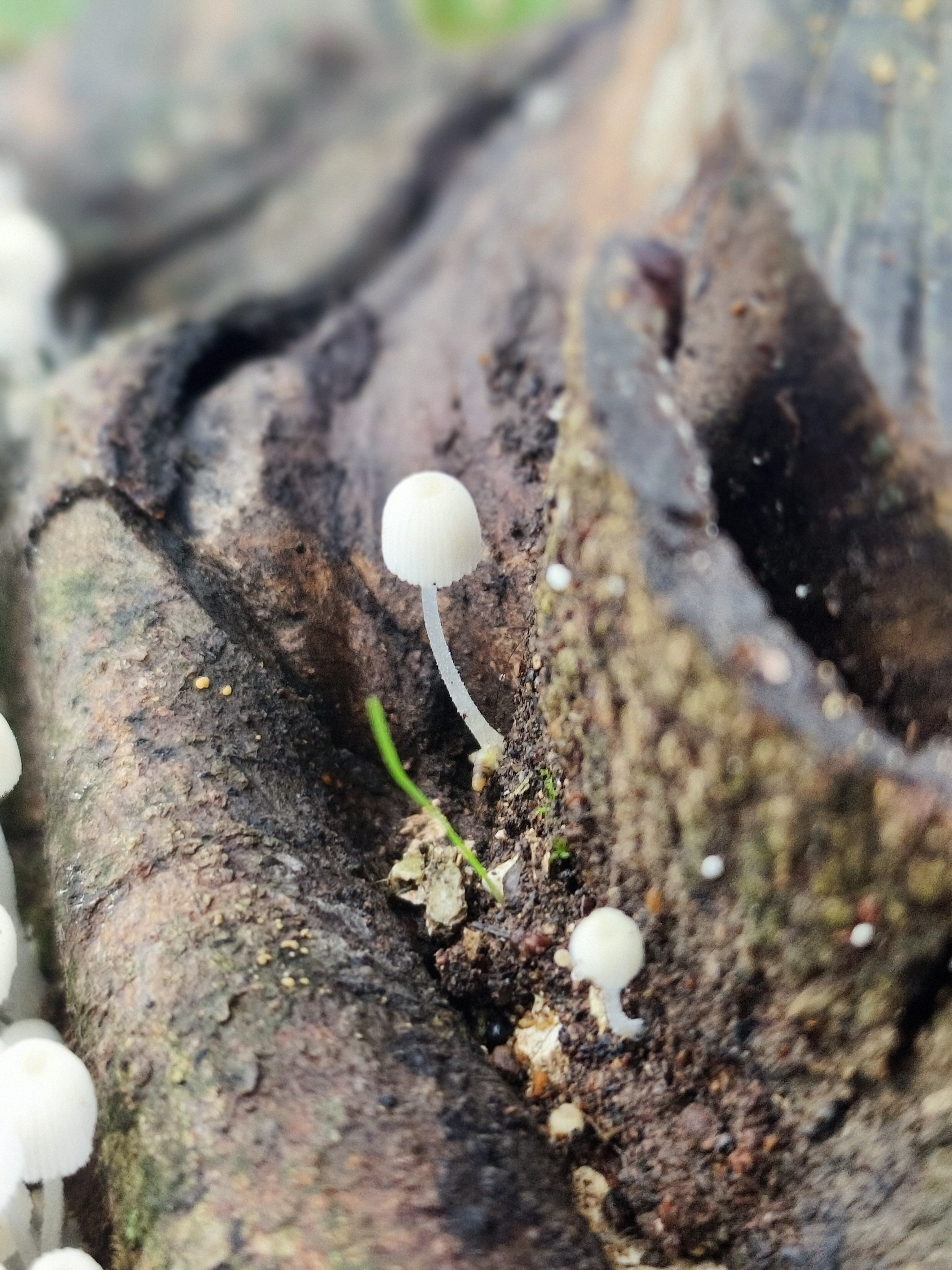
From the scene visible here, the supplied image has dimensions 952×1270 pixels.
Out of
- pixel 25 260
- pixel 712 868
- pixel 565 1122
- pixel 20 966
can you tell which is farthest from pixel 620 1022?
pixel 25 260

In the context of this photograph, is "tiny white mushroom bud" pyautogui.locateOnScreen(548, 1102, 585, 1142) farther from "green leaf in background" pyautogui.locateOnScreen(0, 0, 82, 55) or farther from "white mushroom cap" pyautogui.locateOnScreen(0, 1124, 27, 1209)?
"green leaf in background" pyautogui.locateOnScreen(0, 0, 82, 55)

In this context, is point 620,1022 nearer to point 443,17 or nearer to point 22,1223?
point 22,1223

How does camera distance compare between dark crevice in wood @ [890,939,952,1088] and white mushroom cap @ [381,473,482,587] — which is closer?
dark crevice in wood @ [890,939,952,1088]

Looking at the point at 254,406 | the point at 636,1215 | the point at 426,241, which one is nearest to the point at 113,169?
the point at 426,241

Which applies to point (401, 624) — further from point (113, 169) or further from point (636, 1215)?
point (113, 169)

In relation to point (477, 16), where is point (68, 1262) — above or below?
below

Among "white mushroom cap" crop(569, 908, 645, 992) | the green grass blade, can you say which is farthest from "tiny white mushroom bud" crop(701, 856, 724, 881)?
the green grass blade
